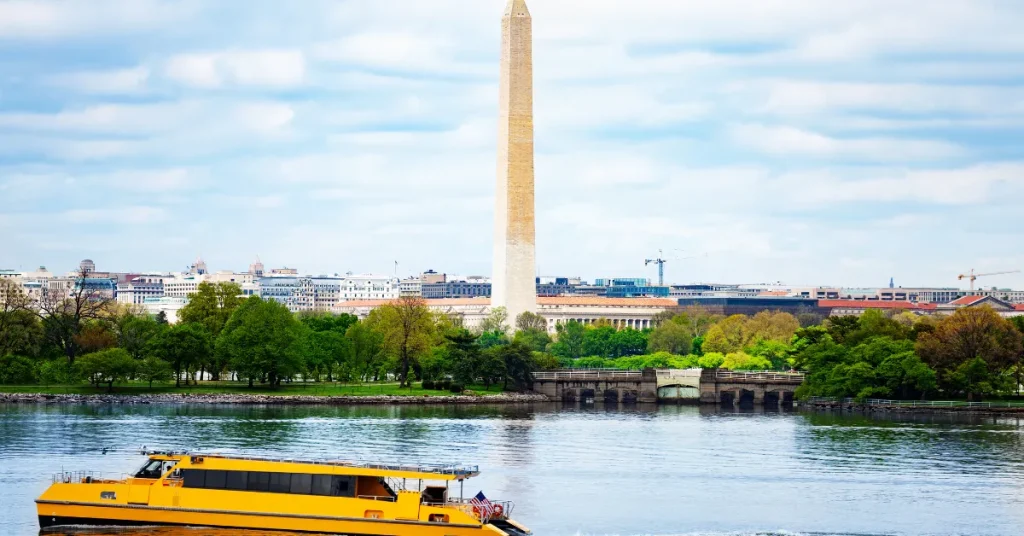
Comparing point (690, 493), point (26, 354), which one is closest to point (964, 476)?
point (690, 493)

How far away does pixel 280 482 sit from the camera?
49.4 m

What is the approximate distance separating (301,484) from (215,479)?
2.57m

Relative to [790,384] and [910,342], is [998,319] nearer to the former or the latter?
[910,342]

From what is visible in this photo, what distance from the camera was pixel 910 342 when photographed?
373ft

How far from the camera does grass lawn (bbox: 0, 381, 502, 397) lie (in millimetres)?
108562

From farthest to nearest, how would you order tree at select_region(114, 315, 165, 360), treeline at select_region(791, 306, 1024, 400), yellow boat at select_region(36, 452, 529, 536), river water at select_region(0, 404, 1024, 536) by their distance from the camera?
tree at select_region(114, 315, 165, 360)
treeline at select_region(791, 306, 1024, 400)
river water at select_region(0, 404, 1024, 536)
yellow boat at select_region(36, 452, 529, 536)

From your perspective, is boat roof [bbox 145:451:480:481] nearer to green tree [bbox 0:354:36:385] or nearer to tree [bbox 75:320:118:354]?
green tree [bbox 0:354:36:385]

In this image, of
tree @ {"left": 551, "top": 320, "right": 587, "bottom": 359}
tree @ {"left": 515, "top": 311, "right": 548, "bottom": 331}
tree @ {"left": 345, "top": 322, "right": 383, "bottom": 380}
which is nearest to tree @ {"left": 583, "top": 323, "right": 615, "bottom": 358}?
tree @ {"left": 551, "top": 320, "right": 587, "bottom": 359}

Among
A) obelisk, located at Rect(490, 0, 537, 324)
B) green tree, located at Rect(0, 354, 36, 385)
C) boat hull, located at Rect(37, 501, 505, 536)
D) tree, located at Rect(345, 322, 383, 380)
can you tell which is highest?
obelisk, located at Rect(490, 0, 537, 324)

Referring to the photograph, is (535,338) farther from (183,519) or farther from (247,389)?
(183,519)

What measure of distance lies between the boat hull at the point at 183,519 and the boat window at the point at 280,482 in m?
0.89

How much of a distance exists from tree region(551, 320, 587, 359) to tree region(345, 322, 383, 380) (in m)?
34.9

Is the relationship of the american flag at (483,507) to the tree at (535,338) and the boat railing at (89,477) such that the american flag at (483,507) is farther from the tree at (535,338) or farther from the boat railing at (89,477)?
the tree at (535,338)

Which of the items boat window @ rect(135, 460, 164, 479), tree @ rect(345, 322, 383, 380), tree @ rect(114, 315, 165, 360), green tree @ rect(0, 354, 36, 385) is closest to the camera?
boat window @ rect(135, 460, 164, 479)
